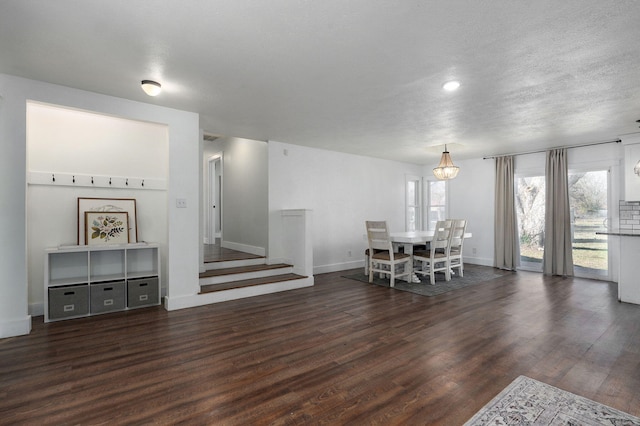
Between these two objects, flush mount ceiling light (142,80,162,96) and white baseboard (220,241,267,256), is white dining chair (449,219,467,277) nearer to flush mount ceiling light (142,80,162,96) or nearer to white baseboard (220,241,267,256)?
white baseboard (220,241,267,256)

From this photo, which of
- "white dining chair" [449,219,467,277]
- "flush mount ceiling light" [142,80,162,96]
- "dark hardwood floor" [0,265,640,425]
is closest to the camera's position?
"dark hardwood floor" [0,265,640,425]

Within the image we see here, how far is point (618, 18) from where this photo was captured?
80.4 inches

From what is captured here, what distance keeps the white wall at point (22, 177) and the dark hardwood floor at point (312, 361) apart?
333 mm

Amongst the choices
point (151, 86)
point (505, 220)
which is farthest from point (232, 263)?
point (505, 220)

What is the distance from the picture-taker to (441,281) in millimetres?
5418

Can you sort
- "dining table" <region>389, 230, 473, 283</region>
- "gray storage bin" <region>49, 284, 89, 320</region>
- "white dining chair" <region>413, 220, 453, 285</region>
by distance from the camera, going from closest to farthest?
"gray storage bin" <region>49, 284, 89, 320</region>
"dining table" <region>389, 230, 473, 283</region>
"white dining chair" <region>413, 220, 453, 285</region>

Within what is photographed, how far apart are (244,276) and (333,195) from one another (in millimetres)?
2554

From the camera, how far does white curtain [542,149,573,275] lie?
5.83 metres

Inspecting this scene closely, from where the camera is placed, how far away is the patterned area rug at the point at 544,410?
70.5 inches

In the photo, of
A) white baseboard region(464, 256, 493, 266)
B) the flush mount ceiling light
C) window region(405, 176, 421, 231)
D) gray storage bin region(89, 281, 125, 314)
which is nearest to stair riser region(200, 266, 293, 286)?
gray storage bin region(89, 281, 125, 314)

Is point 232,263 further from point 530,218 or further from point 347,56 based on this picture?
point 530,218

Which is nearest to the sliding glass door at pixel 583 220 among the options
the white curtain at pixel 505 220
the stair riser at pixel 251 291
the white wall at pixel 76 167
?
the white curtain at pixel 505 220

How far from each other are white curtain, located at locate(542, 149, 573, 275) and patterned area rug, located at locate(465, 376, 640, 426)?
480 centimetres

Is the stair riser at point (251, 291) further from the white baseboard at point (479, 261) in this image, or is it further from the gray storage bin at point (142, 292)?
the white baseboard at point (479, 261)
